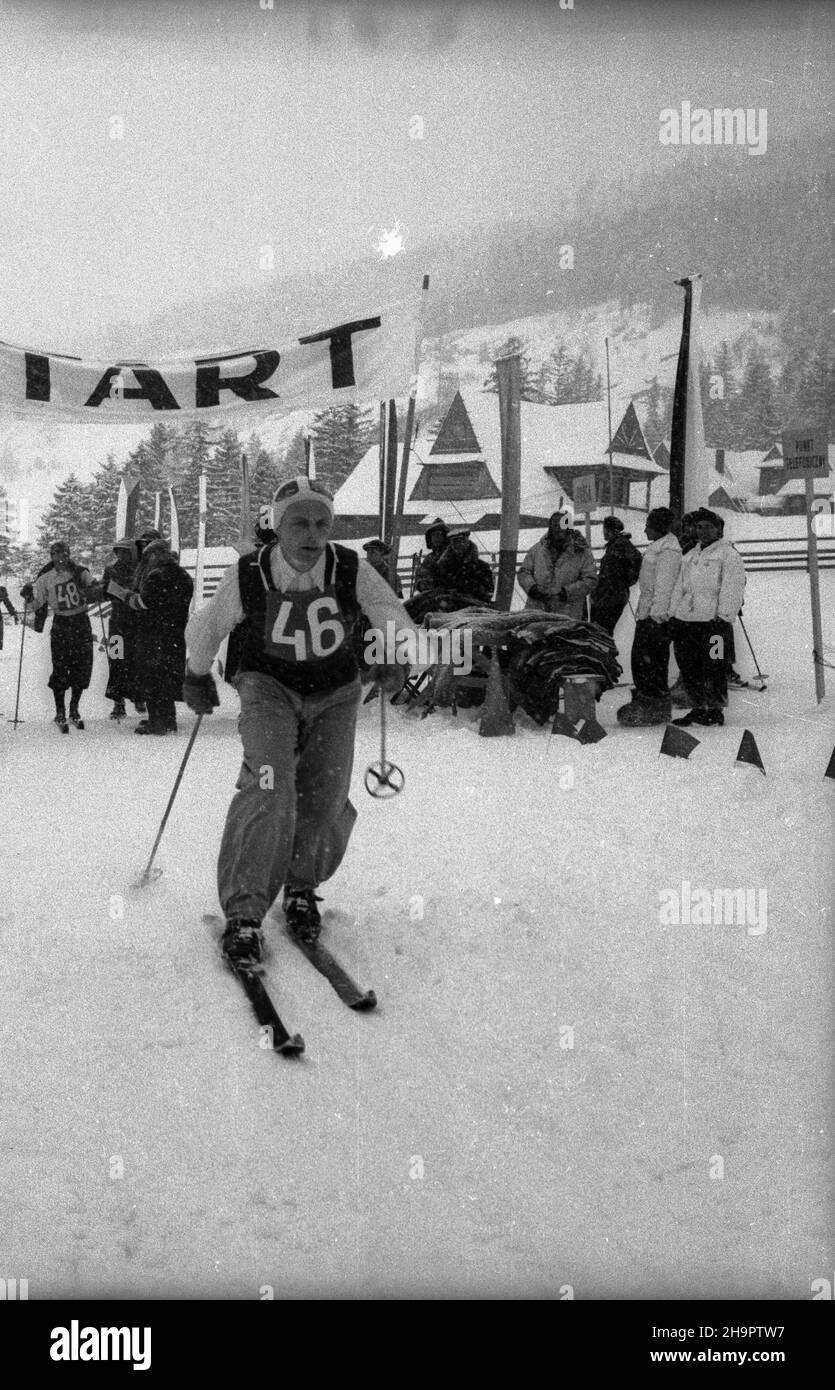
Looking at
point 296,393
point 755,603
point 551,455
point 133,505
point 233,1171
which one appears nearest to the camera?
point 233,1171

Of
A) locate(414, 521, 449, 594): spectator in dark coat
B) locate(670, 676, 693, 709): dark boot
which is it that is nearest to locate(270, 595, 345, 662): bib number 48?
locate(670, 676, 693, 709): dark boot

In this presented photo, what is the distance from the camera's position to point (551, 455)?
1934cm

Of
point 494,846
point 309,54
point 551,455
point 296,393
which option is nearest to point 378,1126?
point 494,846

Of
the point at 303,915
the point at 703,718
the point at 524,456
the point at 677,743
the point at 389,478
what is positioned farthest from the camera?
the point at 524,456

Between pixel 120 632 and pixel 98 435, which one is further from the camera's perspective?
pixel 120 632

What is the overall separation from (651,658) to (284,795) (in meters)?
3.41

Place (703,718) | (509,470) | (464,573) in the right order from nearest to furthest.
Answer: (703,718)
(464,573)
(509,470)

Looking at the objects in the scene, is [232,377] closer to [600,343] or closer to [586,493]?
[586,493]

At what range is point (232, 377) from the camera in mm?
4242

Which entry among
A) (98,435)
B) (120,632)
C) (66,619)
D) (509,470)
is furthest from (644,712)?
(66,619)

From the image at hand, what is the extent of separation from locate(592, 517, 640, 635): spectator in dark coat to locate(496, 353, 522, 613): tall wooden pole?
635 millimetres

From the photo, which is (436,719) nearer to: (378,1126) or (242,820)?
(242,820)

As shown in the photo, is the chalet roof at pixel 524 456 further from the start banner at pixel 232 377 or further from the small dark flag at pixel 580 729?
the start banner at pixel 232 377
